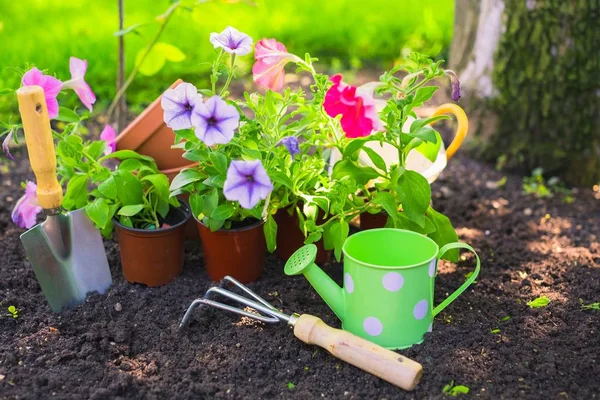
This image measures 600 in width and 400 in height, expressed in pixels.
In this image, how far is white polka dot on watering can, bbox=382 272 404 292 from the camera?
1.57 metres

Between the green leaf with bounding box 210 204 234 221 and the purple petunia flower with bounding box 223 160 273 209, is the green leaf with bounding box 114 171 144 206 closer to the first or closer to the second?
the green leaf with bounding box 210 204 234 221

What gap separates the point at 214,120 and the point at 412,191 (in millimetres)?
550

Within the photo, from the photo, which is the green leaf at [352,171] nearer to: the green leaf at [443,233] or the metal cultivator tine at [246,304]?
the green leaf at [443,233]

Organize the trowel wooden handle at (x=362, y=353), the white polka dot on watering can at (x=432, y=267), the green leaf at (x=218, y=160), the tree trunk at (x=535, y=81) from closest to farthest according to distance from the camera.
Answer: the trowel wooden handle at (x=362, y=353), the white polka dot on watering can at (x=432, y=267), the green leaf at (x=218, y=160), the tree trunk at (x=535, y=81)

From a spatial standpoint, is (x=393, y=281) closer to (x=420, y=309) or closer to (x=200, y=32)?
(x=420, y=309)

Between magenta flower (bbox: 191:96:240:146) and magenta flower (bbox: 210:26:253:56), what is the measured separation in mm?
171

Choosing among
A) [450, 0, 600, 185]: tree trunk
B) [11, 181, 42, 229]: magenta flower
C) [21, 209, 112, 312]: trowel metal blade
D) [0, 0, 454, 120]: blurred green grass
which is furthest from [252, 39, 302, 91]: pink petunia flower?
[0, 0, 454, 120]: blurred green grass

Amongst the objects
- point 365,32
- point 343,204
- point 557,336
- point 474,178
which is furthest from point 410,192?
point 365,32

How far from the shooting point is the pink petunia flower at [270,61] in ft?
5.98

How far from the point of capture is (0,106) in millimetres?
3059

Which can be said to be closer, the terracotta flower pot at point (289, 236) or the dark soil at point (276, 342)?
the dark soil at point (276, 342)

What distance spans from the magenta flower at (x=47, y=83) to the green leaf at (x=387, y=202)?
89cm

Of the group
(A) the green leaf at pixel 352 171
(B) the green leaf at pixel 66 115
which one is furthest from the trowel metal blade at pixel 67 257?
(A) the green leaf at pixel 352 171

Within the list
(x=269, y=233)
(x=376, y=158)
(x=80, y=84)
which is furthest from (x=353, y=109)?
(x=80, y=84)
